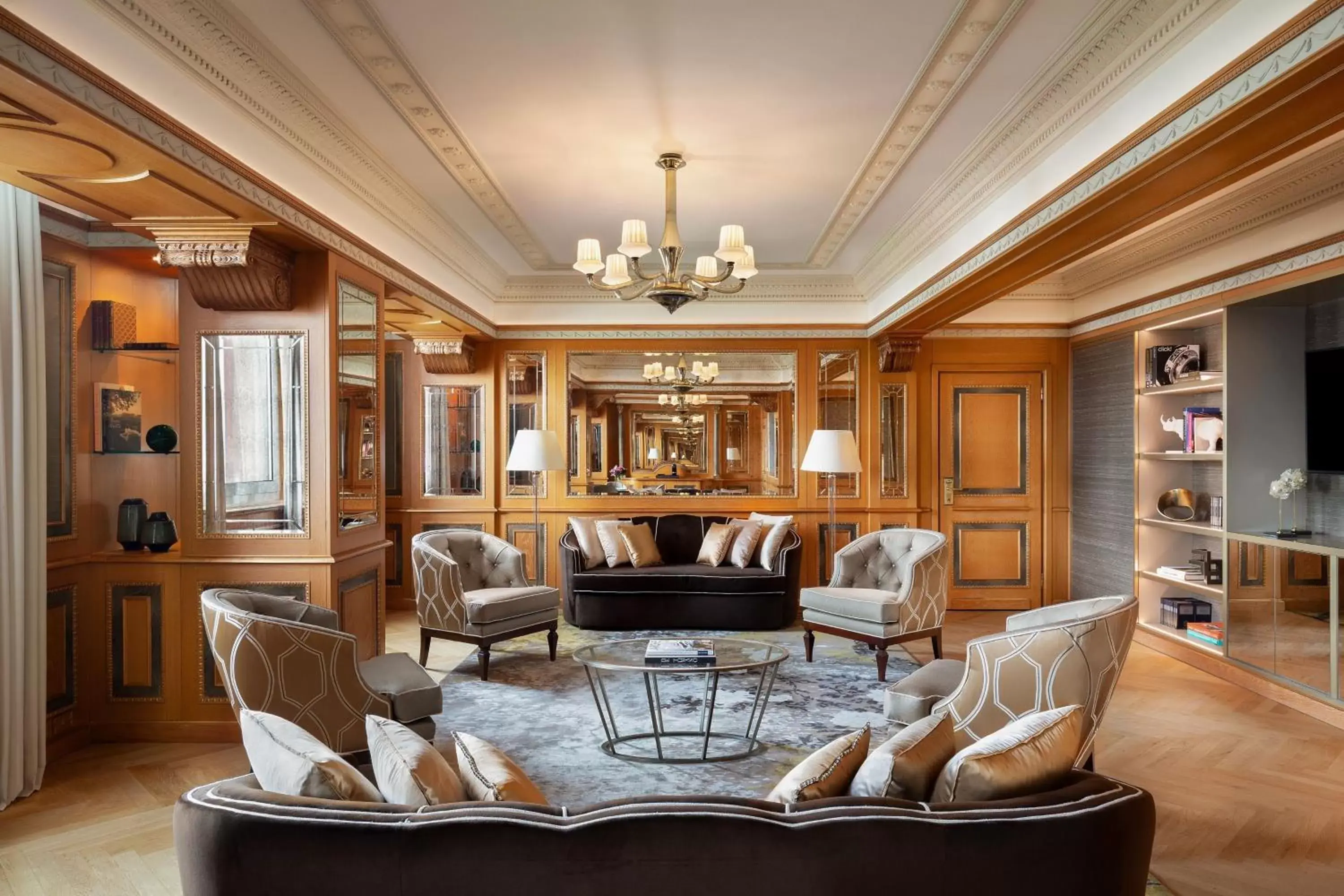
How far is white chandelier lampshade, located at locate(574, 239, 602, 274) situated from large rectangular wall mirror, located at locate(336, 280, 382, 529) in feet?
3.89

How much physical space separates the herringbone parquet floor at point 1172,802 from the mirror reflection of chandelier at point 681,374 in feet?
13.1

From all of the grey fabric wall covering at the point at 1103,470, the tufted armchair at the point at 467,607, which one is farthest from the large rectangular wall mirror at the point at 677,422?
the grey fabric wall covering at the point at 1103,470

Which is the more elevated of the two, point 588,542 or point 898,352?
point 898,352

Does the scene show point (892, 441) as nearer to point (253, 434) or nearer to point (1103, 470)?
point (1103, 470)

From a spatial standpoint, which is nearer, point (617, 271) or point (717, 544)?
point (617, 271)

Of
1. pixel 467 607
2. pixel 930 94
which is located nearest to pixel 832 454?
pixel 467 607

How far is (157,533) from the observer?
4035mm

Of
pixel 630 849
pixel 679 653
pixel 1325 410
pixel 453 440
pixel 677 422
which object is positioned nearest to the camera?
pixel 630 849

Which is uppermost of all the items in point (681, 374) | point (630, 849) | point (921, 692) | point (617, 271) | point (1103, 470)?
point (617, 271)

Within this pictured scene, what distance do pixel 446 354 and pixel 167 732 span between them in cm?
375

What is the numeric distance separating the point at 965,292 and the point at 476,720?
3695mm

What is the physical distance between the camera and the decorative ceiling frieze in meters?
2.78

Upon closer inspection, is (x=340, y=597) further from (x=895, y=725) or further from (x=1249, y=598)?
(x=1249, y=598)

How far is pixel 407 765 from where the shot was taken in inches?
61.0
